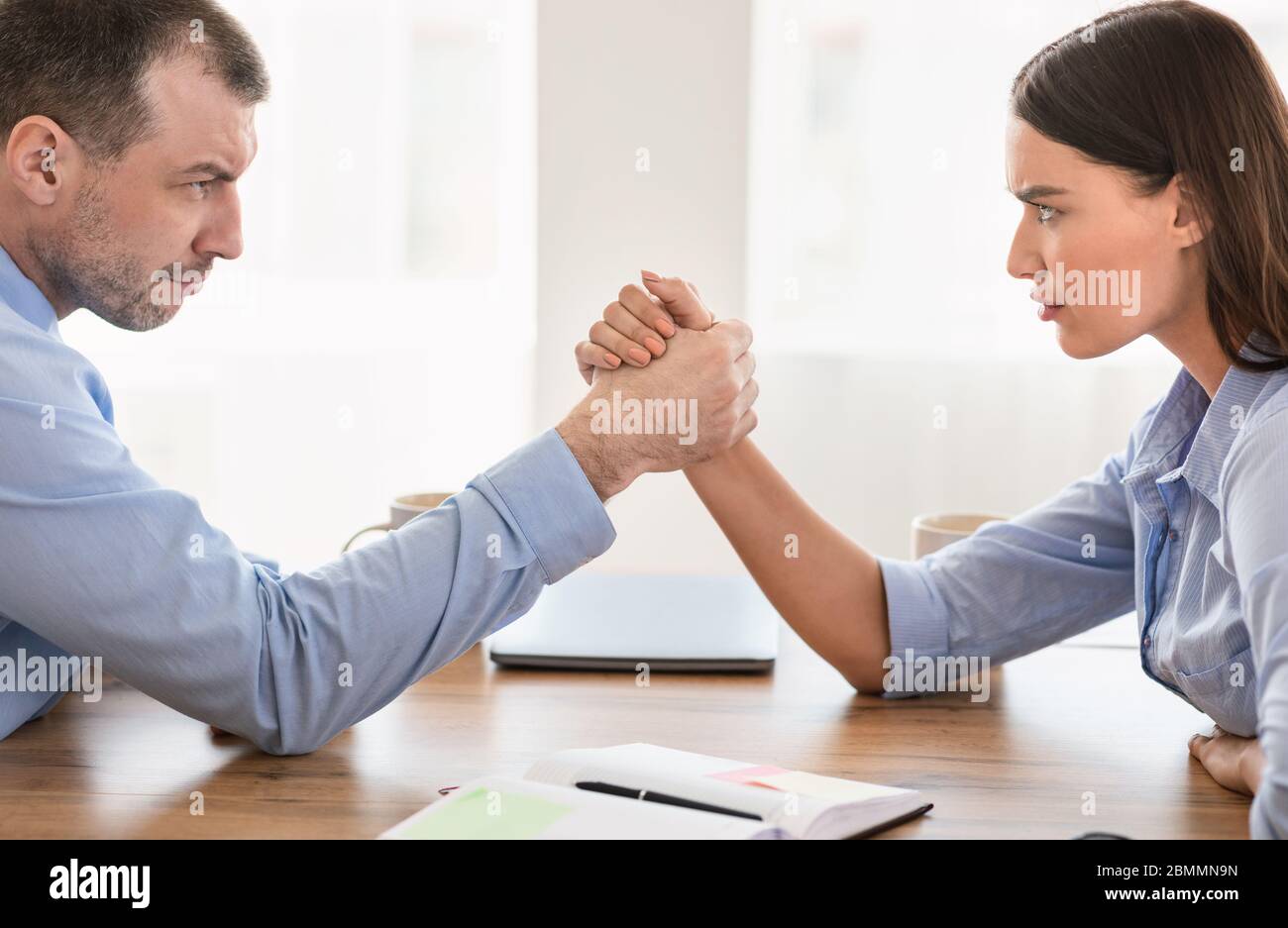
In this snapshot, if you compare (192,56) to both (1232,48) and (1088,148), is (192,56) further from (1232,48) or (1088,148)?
(1232,48)

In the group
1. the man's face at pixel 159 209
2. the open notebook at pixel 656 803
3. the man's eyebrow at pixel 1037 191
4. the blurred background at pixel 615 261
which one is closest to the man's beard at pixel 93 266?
the man's face at pixel 159 209

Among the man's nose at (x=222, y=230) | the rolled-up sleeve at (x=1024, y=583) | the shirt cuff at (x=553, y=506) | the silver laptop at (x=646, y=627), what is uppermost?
the man's nose at (x=222, y=230)

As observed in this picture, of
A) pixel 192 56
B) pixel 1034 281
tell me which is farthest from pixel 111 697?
pixel 1034 281

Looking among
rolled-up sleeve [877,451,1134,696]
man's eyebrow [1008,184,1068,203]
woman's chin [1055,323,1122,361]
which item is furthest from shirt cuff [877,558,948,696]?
man's eyebrow [1008,184,1068,203]

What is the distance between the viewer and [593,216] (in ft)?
10.1

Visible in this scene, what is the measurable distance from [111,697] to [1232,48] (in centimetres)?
113

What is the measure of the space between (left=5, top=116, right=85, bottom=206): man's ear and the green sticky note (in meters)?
0.65

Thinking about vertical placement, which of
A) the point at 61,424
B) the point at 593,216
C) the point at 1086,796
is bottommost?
the point at 1086,796

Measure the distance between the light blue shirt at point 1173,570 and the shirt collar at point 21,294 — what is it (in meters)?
0.82

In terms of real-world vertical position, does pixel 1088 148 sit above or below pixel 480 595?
above

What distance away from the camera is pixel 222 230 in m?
1.20

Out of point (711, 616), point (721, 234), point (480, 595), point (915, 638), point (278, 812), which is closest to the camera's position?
point (278, 812)

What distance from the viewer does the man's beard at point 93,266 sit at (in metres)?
1.10

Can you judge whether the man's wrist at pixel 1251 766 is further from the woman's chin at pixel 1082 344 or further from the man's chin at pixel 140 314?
the man's chin at pixel 140 314
